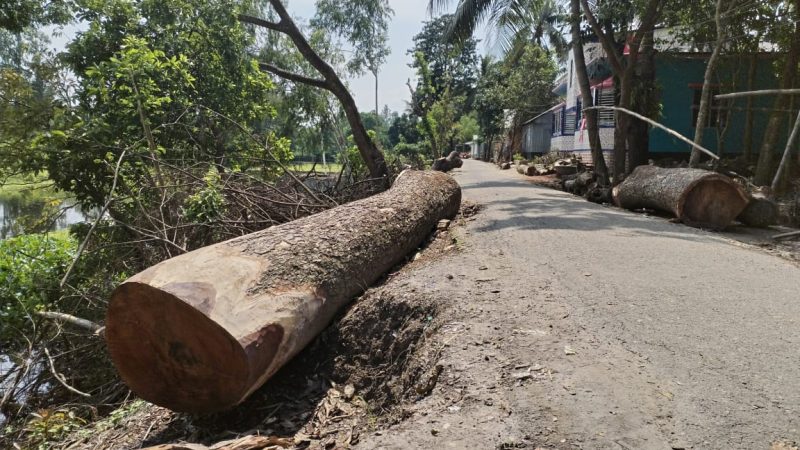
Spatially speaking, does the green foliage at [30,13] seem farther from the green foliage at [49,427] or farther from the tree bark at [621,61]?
the tree bark at [621,61]

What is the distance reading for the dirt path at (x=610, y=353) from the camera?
242cm

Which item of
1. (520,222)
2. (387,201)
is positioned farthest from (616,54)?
(387,201)

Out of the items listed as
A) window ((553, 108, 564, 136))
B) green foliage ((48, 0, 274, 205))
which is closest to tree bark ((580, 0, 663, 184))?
green foliage ((48, 0, 274, 205))

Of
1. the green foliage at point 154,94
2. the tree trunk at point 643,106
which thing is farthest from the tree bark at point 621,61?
the green foliage at point 154,94

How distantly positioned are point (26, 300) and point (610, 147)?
60.1 feet

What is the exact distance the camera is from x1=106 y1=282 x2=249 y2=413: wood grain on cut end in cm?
307

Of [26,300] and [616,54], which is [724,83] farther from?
[26,300]

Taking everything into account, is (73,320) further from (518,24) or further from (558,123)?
(558,123)

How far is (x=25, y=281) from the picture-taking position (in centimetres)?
635

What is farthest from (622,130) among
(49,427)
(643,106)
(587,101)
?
(49,427)

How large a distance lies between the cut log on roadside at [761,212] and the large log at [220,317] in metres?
6.82

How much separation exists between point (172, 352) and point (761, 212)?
8219 mm

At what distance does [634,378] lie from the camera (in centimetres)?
275

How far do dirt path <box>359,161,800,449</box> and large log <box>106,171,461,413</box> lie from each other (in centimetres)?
85
